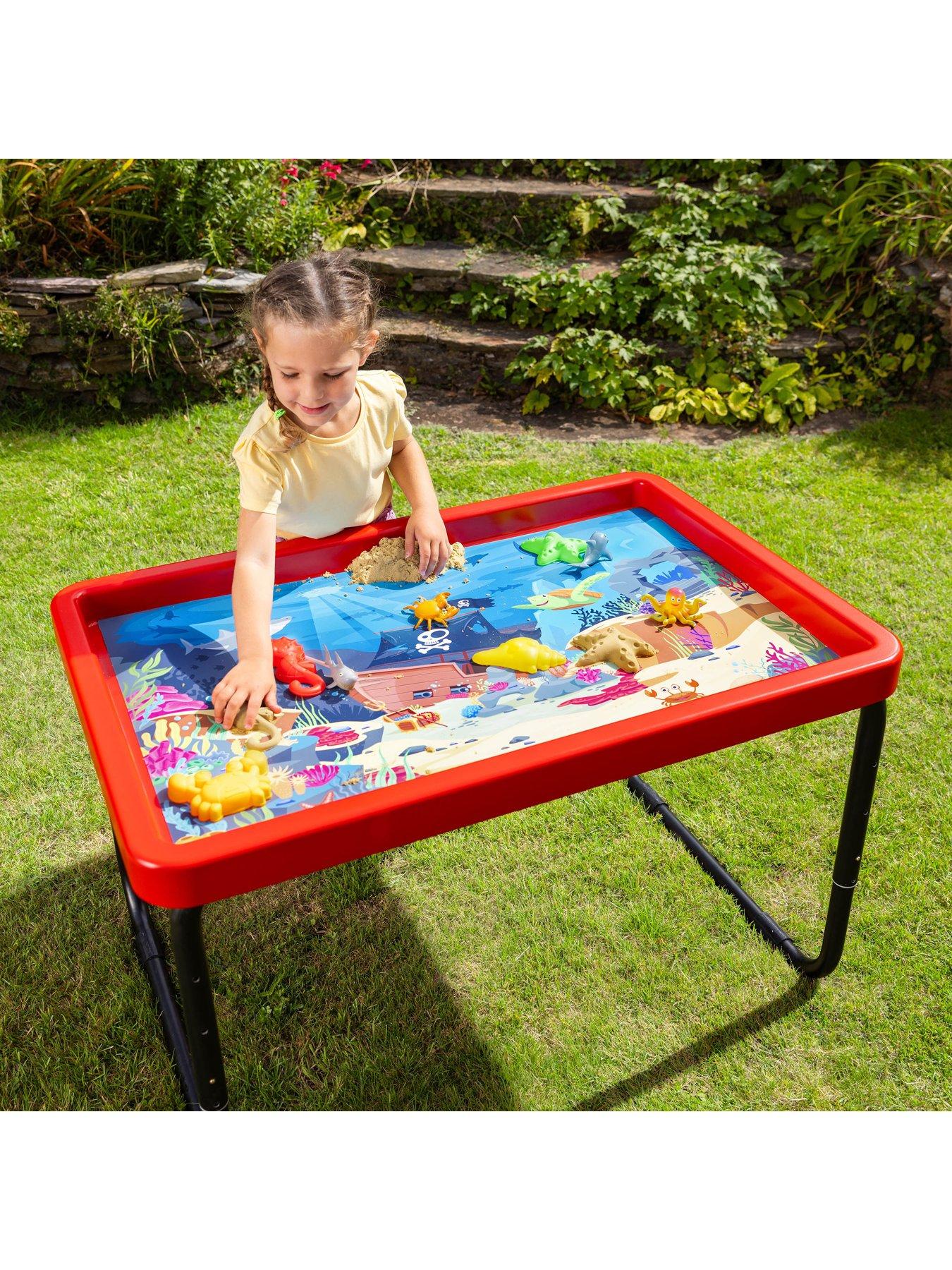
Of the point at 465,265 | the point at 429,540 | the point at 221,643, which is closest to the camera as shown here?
the point at 221,643

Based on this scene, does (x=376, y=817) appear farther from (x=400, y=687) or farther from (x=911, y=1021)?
(x=911, y=1021)

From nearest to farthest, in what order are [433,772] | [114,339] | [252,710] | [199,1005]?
[199,1005], [433,772], [252,710], [114,339]

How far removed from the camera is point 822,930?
254cm

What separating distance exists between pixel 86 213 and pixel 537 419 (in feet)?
7.34

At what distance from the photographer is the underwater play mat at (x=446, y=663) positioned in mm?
1831

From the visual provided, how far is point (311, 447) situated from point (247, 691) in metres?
0.64

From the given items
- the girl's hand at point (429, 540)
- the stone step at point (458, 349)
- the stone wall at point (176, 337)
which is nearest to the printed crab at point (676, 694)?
the girl's hand at point (429, 540)

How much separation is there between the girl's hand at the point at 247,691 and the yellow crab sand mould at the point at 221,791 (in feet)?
0.59

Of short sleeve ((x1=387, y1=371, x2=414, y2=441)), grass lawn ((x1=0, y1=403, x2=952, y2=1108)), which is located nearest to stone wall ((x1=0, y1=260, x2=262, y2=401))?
grass lawn ((x1=0, y1=403, x2=952, y2=1108))

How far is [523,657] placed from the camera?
2100 mm

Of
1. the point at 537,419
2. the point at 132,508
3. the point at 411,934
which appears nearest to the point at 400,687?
the point at 411,934

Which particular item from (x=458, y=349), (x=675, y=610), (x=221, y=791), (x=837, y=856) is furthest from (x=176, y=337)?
(x=837, y=856)

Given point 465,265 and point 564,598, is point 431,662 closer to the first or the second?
point 564,598

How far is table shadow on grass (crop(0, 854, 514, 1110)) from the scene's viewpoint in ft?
7.23
